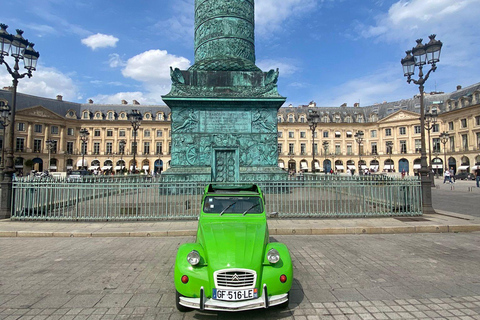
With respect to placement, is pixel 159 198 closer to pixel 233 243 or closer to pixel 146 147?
pixel 233 243

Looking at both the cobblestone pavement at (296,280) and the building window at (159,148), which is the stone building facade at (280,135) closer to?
the building window at (159,148)

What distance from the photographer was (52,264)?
5301 mm

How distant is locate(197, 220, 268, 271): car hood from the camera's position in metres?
3.25

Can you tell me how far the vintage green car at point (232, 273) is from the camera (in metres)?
3.12

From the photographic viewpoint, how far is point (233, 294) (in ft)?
10.2

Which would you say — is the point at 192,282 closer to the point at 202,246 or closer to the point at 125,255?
the point at 202,246

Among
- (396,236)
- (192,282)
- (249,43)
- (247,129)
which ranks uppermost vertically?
(249,43)

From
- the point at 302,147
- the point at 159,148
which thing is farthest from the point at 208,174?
the point at 302,147

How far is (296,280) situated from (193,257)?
6.73 feet

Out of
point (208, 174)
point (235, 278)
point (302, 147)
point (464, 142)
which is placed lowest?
point (235, 278)

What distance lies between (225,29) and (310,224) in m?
16.4

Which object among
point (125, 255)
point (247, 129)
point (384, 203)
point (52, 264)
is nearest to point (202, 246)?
point (125, 255)

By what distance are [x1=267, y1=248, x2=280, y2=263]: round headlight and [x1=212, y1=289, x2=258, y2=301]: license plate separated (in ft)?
1.40

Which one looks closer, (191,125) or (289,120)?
(191,125)
